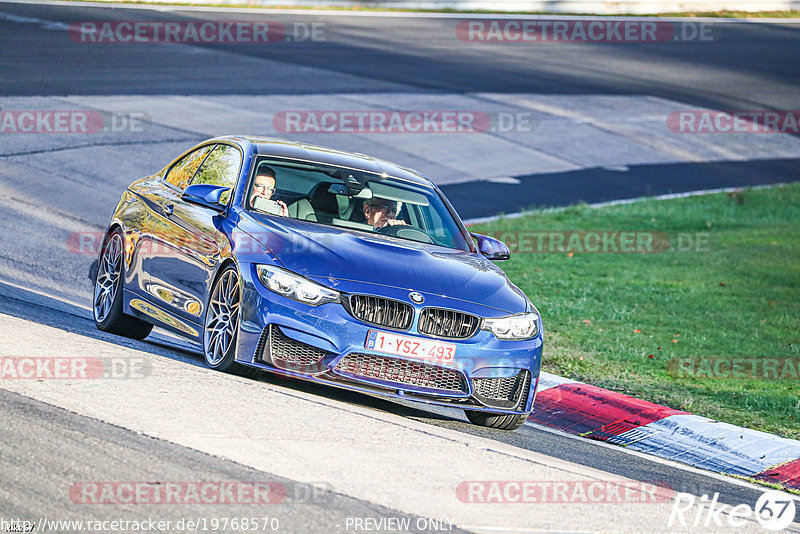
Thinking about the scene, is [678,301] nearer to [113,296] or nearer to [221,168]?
[221,168]

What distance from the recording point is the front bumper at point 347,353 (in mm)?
7582

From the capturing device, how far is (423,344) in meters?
7.71

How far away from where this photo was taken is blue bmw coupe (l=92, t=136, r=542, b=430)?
7.65 metres

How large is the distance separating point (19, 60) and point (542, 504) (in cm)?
1995

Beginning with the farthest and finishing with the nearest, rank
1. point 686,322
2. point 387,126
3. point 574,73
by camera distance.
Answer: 1. point 574,73
2. point 387,126
3. point 686,322

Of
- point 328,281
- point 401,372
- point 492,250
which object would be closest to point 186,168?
point 492,250

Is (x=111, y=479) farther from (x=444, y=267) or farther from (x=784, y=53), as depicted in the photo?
(x=784, y=53)

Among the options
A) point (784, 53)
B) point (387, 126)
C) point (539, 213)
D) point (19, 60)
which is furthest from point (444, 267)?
point (784, 53)

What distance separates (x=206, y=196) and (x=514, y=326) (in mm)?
2292

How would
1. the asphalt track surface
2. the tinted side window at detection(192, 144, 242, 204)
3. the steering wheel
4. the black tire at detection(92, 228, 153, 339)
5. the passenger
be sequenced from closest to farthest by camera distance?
1. the asphalt track surface
2. the passenger
3. the steering wheel
4. the tinted side window at detection(192, 144, 242, 204)
5. the black tire at detection(92, 228, 153, 339)

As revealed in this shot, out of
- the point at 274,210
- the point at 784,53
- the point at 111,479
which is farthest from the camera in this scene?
the point at 784,53

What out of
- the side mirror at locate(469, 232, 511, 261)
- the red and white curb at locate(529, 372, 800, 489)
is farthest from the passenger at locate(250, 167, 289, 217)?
the red and white curb at locate(529, 372, 800, 489)

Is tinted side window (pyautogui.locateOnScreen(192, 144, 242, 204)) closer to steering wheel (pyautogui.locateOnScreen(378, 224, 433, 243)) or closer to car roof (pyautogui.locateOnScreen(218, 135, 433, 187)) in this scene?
car roof (pyautogui.locateOnScreen(218, 135, 433, 187))

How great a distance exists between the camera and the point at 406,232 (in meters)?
9.09
